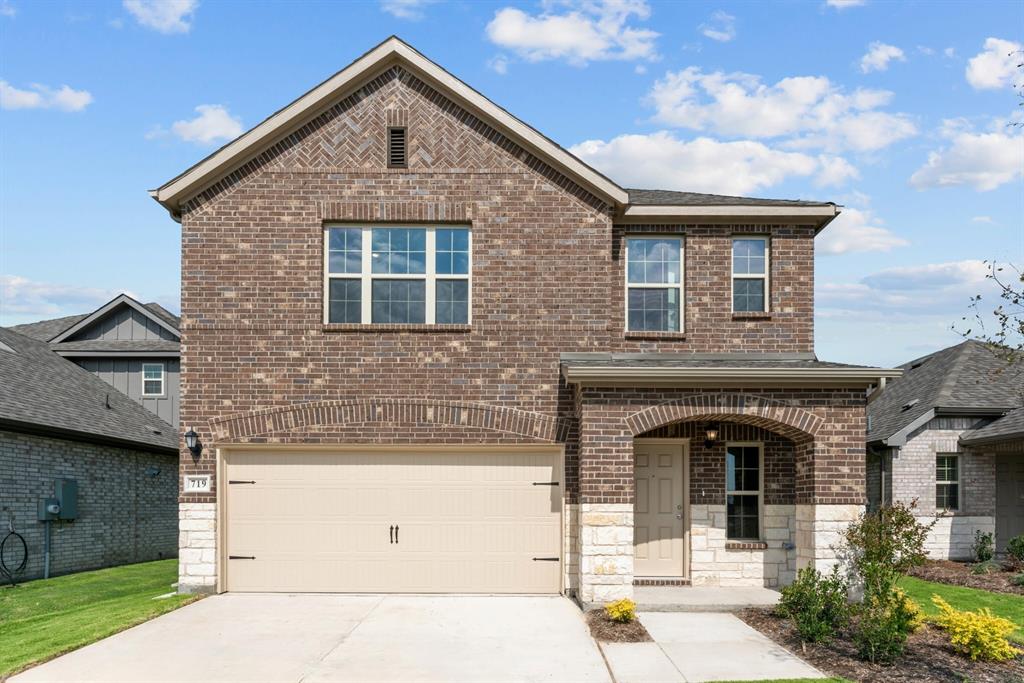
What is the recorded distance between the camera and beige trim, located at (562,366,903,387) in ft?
40.8

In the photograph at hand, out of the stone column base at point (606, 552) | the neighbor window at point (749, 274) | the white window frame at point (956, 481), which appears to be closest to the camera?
the stone column base at point (606, 552)

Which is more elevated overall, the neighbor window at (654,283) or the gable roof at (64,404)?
the neighbor window at (654,283)

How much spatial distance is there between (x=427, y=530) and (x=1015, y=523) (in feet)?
45.1

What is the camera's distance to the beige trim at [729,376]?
12.4 m

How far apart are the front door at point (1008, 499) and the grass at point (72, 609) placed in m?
16.7

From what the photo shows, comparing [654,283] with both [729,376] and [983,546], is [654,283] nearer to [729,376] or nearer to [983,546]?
[729,376]

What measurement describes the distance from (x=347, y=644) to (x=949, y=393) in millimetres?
15784

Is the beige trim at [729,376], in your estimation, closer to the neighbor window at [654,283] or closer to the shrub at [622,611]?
the neighbor window at [654,283]

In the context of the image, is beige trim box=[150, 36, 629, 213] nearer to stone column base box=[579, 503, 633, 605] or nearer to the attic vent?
the attic vent

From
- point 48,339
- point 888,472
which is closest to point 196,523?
point 888,472

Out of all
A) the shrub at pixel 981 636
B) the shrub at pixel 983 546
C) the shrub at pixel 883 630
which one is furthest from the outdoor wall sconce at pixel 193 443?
the shrub at pixel 983 546

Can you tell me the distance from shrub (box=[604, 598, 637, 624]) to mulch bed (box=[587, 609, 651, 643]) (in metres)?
0.05

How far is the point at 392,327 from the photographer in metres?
14.1

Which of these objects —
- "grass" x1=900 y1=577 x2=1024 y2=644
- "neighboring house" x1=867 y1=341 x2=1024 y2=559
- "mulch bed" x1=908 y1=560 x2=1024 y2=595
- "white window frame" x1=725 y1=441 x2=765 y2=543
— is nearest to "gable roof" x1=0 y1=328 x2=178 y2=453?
"white window frame" x1=725 y1=441 x2=765 y2=543
